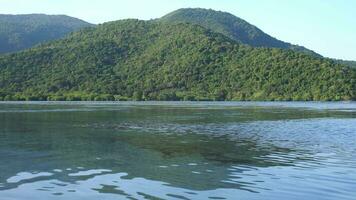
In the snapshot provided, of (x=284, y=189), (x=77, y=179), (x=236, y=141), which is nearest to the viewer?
(x=284, y=189)

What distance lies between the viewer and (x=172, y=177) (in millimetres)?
25078

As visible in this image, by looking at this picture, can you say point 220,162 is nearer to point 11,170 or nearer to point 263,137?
point 11,170

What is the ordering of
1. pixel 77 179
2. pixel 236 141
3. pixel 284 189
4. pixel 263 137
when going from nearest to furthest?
1. pixel 284 189
2. pixel 77 179
3. pixel 236 141
4. pixel 263 137

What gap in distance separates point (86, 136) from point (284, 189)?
28.8m

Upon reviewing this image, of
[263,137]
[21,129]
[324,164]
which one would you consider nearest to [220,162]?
[324,164]

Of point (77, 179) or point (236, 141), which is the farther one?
point (236, 141)

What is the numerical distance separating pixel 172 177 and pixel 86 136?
80.0 feet

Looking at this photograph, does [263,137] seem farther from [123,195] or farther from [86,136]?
[123,195]

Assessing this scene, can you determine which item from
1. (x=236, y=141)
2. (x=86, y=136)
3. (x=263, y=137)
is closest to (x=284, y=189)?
(x=236, y=141)

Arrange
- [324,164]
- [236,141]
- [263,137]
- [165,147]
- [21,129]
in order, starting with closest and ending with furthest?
[324,164], [165,147], [236,141], [263,137], [21,129]

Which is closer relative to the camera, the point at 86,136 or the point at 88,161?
the point at 88,161

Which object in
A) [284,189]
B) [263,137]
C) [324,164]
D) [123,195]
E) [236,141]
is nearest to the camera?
[123,195]

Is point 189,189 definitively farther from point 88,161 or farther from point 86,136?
point 86,136

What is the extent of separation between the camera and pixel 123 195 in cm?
2083
